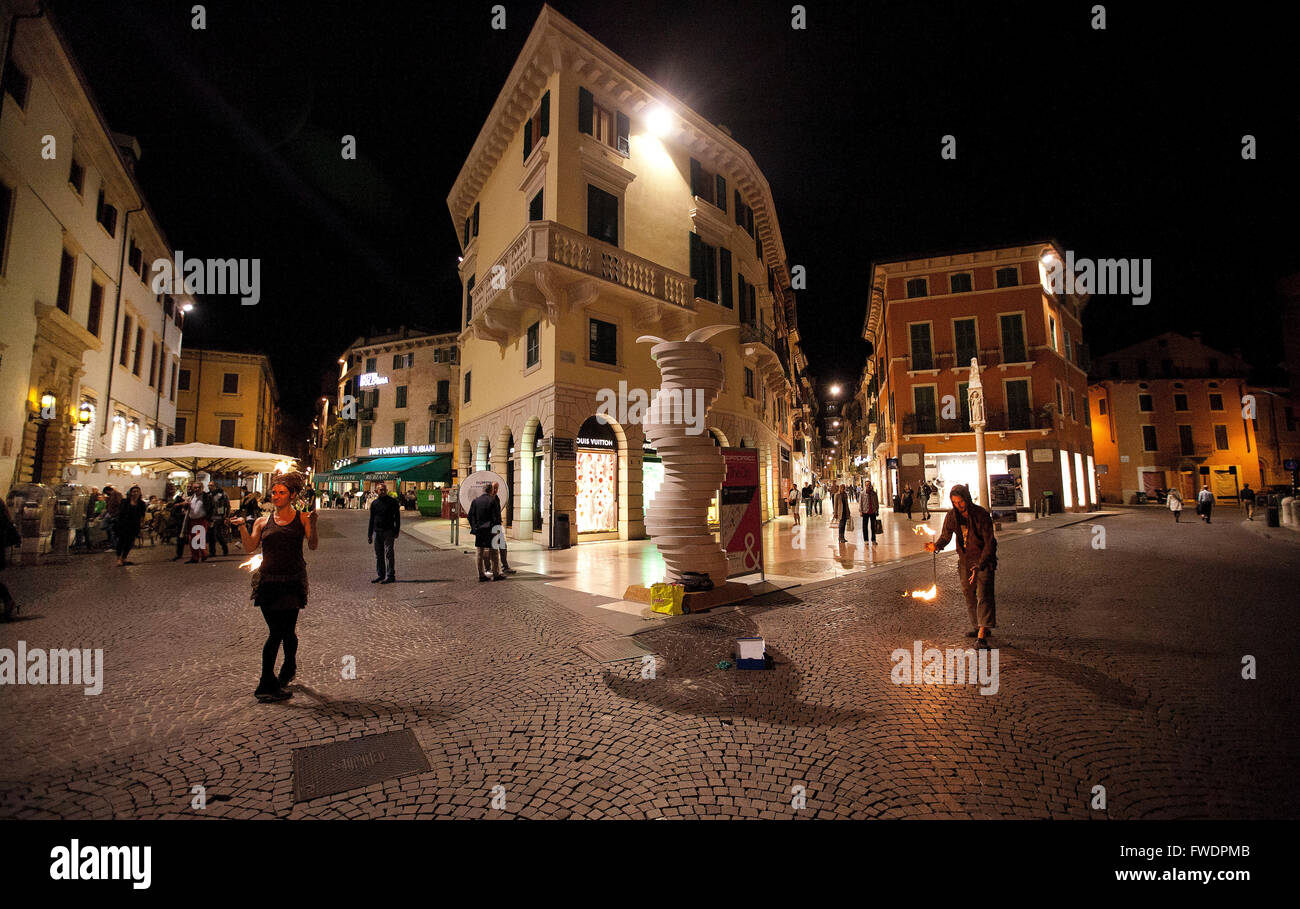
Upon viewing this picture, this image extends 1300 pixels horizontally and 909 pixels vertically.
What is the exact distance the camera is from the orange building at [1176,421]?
4022cm

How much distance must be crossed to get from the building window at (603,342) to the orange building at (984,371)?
2002 centimetres

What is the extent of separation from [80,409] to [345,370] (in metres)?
32.6

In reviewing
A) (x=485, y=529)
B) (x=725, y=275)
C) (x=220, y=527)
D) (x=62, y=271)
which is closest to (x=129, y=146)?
(x=62, y=271)

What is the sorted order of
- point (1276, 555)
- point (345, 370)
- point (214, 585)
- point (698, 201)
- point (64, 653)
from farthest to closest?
1. point (345, 370)
2. point (698, 201)
3. point (1276, 555)
4. point (214, 585)
5. point (64, 653)

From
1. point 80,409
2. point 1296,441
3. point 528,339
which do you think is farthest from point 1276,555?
point 1296,441

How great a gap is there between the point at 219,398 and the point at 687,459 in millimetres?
44674

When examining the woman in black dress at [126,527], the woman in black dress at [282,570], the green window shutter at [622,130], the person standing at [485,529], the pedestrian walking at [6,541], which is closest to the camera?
the woman in black dress at [282,570]

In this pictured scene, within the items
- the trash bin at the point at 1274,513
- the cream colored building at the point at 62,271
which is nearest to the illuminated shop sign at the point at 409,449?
the cream colored building at the point at 62,271

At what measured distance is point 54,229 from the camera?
14.6 m

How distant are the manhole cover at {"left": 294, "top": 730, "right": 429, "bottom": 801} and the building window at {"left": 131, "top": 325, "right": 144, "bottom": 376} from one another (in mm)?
25845

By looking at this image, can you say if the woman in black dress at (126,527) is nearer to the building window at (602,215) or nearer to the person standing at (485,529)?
the person standing at (485,529)

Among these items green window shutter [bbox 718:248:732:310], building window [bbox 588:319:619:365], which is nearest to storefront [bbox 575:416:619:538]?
building window [bbox 588:319:619:365]

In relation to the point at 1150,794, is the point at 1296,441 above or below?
above

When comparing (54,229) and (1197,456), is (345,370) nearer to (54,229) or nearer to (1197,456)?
(54,229)
